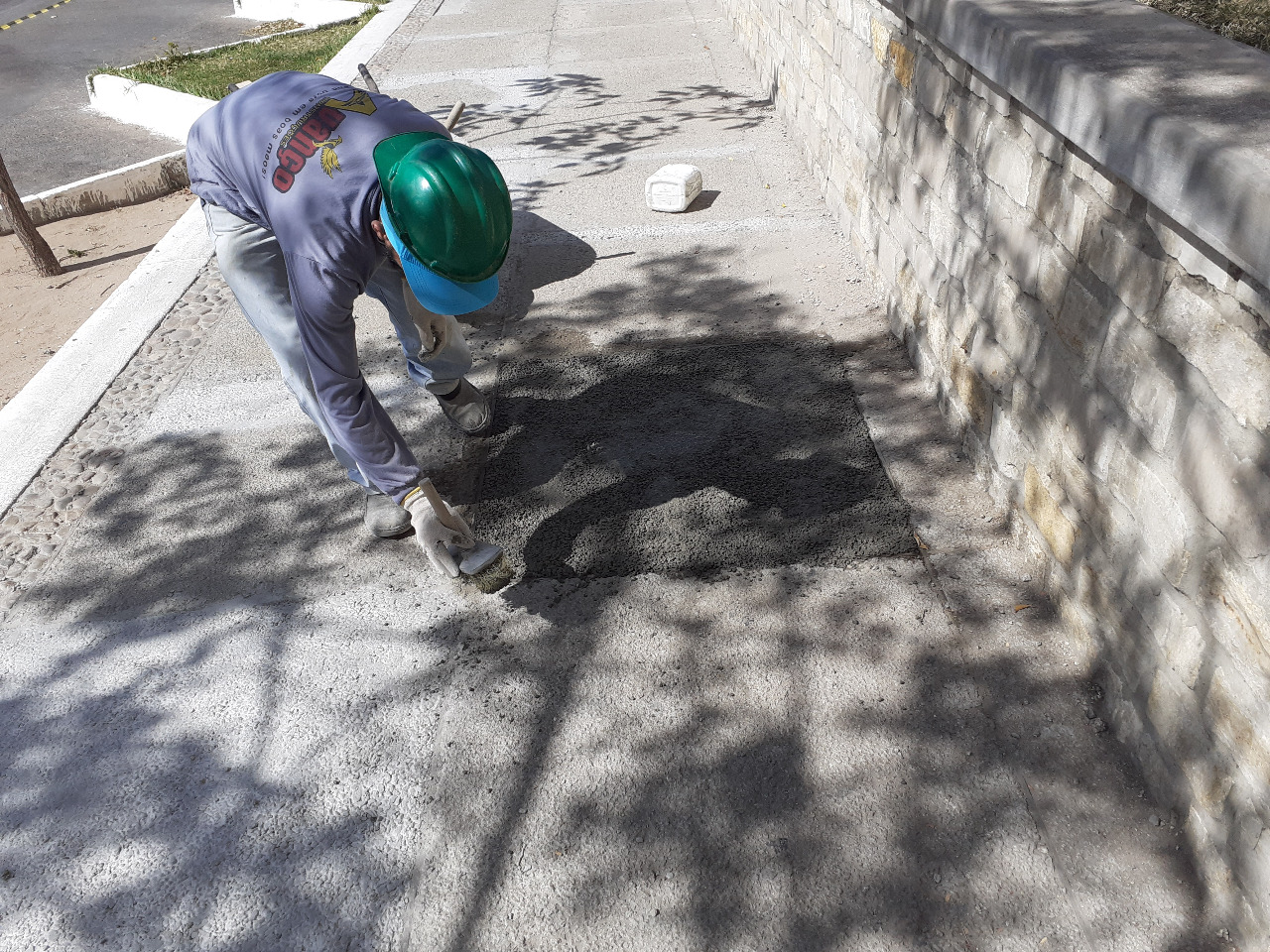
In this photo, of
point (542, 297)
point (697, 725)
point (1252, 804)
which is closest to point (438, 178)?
point (697, 725)

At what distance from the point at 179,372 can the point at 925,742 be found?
423 cm

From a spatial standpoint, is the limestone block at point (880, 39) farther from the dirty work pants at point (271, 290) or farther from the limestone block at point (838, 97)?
the dirty work pants at point (271, 290)

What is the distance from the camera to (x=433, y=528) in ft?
10.0

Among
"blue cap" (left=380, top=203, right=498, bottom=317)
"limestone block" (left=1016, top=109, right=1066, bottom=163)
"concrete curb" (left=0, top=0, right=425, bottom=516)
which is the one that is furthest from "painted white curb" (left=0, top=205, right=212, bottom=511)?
"limestone block" (left=1016, top=109, right=1066, bottom=163)

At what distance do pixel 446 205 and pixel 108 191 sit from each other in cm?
769

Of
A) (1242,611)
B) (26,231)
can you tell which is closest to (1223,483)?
(1242,611)

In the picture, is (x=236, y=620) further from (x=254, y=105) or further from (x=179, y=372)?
(x=179, y=372)

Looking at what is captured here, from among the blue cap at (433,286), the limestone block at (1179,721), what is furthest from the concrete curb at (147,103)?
the limestone block at (1179,721)

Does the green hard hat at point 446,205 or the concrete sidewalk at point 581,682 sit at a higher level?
the green hard hat at point 446,205

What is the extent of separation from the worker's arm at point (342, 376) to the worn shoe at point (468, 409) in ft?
3.86

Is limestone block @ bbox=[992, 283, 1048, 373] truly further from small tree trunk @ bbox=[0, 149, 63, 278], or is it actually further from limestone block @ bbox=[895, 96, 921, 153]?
small tree trunk @ bbox=[0, 149, 63, 278]

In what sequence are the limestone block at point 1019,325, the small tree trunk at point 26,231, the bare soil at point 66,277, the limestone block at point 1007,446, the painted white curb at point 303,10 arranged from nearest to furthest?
the limestone block at point 1019,325 → the limestone block at point 1007,446 → the bare soil at point 66,277 → the small tree trunk at point 26,231 → the painted white curb at point 303,10

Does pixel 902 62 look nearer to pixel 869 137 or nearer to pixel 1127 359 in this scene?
pixel 869 137

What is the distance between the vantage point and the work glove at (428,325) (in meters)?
3.92
